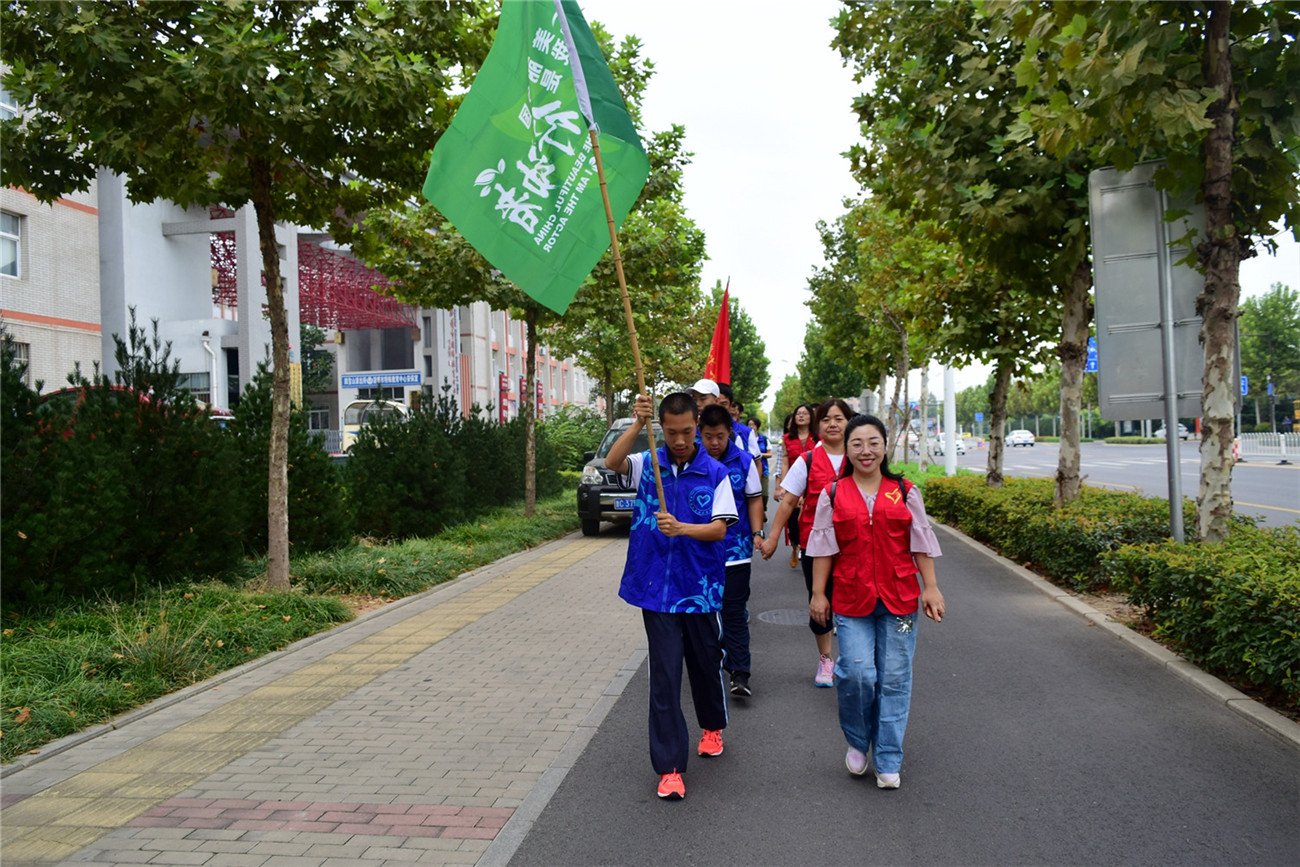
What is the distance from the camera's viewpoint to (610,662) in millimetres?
7020

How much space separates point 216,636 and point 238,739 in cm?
198

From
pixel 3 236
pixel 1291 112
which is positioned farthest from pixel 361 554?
pixel 3 236

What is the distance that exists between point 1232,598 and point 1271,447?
41884 mm

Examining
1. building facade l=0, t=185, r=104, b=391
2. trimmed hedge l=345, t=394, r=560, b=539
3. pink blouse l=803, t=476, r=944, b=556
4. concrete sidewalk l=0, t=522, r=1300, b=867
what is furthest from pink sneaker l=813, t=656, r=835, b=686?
building facade l=0, t=185, r=104, b=391

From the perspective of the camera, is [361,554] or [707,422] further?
[361,554]

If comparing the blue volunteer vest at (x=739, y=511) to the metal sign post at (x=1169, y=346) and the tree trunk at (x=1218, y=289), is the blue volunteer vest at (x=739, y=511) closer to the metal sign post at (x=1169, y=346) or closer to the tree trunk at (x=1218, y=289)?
the tree trunk at (x=1218, y=289)

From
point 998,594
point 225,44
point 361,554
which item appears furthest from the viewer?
point 361,554

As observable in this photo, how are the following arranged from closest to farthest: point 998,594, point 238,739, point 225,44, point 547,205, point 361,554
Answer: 1. point 547,205
2. point 238,739
3. point 225,44
4. point 998,594
5. point 361,554

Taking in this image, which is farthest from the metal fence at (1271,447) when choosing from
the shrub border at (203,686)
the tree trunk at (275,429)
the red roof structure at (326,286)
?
the tree trunk at (275,429)

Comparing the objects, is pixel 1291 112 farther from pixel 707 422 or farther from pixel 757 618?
pixel 757 618

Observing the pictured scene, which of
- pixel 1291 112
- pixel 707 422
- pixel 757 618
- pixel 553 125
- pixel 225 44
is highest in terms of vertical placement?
pixel 225 44

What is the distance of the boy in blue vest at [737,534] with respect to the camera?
5.82m

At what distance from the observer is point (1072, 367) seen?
1141 centimetres

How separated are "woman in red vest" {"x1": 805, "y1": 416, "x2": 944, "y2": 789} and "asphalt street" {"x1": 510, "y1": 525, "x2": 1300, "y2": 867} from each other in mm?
300
